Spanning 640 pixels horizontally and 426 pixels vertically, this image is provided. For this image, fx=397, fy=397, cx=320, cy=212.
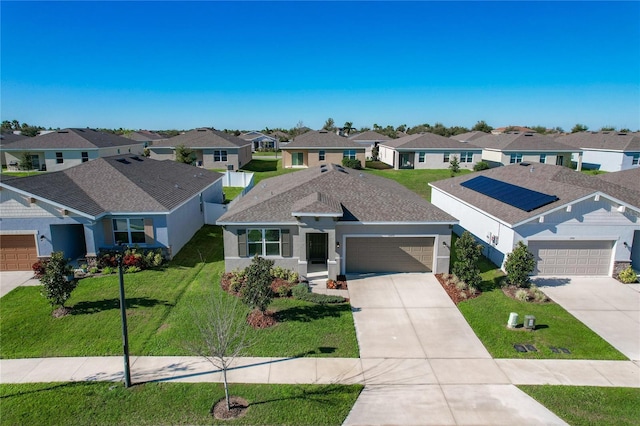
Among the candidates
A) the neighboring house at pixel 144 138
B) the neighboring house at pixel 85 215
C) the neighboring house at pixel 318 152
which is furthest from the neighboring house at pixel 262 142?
the neighboring house at pixel 85 215

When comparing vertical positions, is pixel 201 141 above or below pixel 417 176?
above

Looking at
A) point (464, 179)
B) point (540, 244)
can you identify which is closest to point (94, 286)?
point (540, 244)

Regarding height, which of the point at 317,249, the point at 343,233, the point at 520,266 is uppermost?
the point at 343,233

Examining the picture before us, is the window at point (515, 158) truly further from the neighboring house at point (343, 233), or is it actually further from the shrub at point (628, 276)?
the neighboring house at point (343, 233)

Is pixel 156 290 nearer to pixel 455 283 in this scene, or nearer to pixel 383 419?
pixel 383 419

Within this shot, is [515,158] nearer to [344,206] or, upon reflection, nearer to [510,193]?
[510,193]

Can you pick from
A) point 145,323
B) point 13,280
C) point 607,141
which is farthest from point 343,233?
point 607,141
